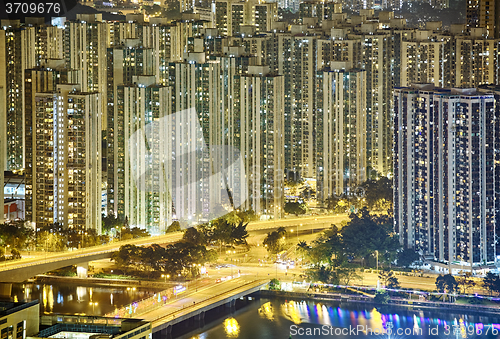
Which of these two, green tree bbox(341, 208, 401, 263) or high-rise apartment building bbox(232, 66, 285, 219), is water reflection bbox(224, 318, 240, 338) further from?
high-rise apartment building bbox(232, 66, 285, 219)

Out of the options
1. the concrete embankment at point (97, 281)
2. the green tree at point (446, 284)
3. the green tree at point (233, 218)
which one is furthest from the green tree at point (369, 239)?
the concrete embankment at point (97, 281)

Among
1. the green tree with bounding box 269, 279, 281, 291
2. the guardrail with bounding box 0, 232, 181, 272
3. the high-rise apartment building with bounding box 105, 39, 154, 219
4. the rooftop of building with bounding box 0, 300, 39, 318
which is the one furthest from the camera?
the high-rise apartment building with bounding box 105, 39, 154, 219

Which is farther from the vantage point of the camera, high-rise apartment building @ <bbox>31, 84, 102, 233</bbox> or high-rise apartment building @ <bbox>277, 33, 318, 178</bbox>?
high-rise apartment building @ <bbox>277, 33, 318, 178</bbox>

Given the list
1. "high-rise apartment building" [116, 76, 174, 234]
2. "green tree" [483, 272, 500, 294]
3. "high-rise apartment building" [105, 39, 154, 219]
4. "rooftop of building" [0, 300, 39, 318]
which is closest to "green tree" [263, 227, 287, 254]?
A: "high-rise apartment building" [116, 76, 174, 234]

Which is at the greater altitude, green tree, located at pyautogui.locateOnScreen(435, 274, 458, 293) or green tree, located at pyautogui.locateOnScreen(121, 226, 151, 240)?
green tree, located at pyautogui.locateOnScreen(121, 226, 151, 240)

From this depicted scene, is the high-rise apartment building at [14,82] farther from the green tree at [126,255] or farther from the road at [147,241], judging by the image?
the green tree at [126,255]
